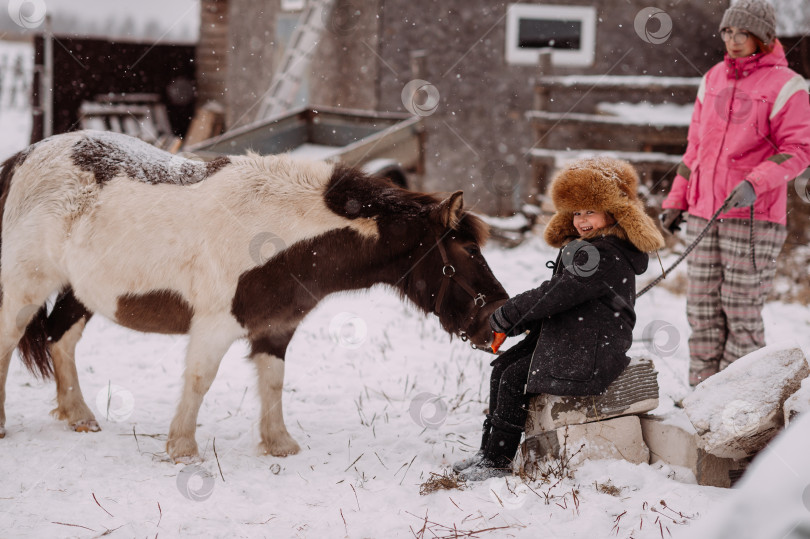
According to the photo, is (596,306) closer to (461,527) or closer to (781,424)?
(781,424)

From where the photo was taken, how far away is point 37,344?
4148mm

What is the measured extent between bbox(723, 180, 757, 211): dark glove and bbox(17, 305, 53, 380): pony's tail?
4.09 meters

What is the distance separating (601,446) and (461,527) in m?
0.90

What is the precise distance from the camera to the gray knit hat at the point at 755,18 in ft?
12.0

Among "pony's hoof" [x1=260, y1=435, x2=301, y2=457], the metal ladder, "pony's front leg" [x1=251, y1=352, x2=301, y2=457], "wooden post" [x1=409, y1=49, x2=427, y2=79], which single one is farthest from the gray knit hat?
the metal ladder

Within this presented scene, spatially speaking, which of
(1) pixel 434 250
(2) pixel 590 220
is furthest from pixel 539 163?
(2) pixel 590 220

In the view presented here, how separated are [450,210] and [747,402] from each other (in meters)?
1.66

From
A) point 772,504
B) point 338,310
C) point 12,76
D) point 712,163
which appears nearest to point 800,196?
point 712,163

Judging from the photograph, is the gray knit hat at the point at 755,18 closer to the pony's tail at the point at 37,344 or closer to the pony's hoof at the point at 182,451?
the pony's hoof at the point at 182,451

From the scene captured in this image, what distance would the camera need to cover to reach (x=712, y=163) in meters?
3.95

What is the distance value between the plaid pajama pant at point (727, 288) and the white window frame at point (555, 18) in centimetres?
785

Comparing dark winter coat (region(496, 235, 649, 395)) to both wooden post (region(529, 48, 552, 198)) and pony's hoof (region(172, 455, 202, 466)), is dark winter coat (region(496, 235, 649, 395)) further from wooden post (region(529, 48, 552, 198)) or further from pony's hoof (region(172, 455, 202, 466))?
wooden post (region(529, 48, 552, 198))

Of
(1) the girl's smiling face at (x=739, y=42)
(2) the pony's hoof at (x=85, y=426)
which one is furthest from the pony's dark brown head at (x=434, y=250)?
(2) the pony's hoof at (x=85, y=426)

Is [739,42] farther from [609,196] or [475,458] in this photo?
[475,458]
